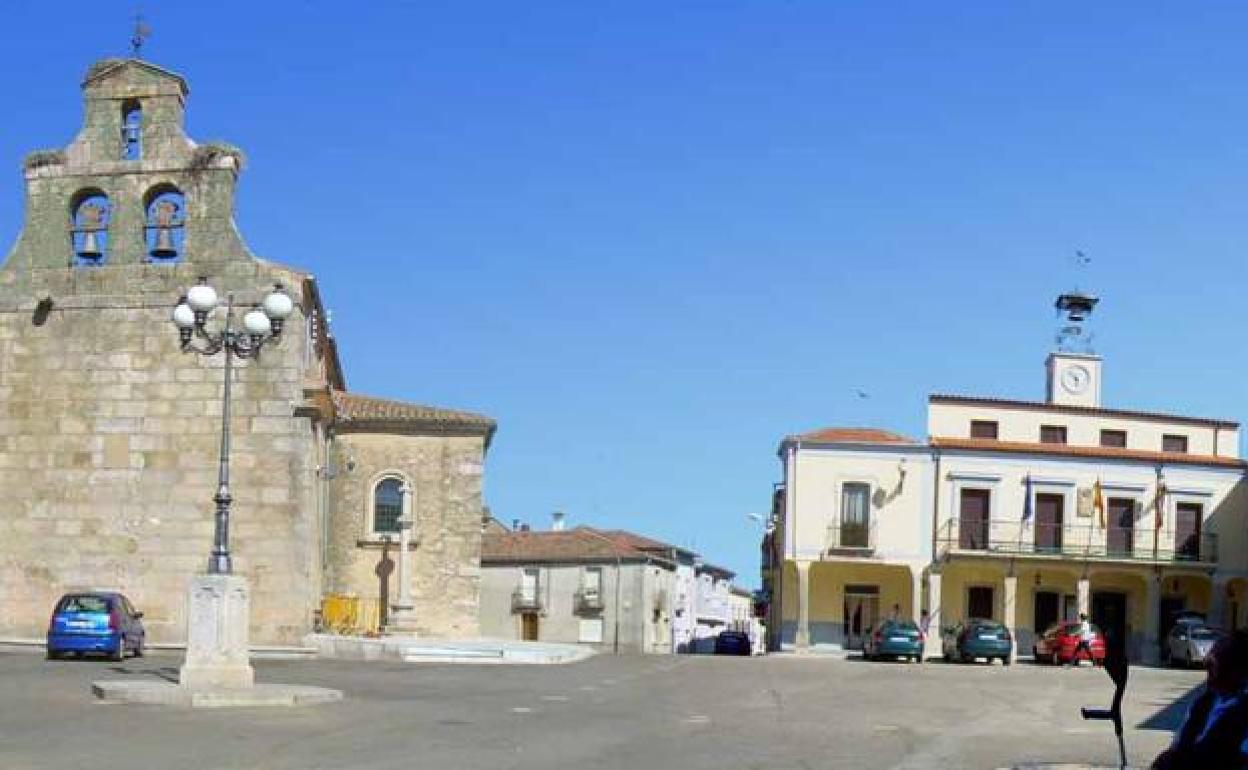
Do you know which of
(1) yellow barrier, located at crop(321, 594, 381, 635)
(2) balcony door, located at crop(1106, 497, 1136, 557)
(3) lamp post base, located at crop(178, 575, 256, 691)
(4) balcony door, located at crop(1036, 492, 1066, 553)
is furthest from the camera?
(2) balcony door, located at crop(1106, 497, 1136, 557)

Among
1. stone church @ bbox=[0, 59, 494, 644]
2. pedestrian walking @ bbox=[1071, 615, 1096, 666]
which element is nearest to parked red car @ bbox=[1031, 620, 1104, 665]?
pedestrian walking @ bbox=[1071, 615, 1096, 666]

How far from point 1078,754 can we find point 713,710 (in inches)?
227

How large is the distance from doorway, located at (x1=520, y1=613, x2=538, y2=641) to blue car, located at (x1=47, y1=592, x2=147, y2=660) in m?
38.6

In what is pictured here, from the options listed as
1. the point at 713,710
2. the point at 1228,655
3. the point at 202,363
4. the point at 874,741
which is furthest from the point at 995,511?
the point at 1228,655

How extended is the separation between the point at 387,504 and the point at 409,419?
208 cm

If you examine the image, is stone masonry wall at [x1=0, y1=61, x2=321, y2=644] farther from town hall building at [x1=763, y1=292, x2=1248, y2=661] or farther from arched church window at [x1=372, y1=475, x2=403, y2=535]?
town hall building at [x1=763, y1=292, x2=1248, y2=661]

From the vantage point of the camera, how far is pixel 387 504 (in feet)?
123

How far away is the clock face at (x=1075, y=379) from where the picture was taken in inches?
2270

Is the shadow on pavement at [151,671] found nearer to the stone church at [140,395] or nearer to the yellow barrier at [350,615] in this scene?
the stone church at [140,395]

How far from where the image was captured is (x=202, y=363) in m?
32.7

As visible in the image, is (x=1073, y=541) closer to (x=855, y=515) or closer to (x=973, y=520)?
(x=973, y=520)

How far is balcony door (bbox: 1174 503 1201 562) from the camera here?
5150 cm

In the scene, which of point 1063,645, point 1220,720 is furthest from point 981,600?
point 1220,720

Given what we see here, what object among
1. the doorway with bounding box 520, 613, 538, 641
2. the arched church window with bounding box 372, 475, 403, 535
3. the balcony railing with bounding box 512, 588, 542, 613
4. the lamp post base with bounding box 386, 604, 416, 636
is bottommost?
the doorway with bounding box 520, 613, 538, 641
